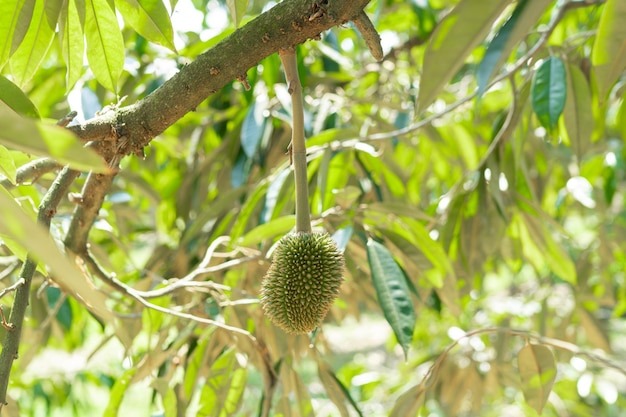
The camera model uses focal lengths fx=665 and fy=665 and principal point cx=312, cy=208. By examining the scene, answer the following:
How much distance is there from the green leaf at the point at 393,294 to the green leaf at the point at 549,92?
0.35 metres

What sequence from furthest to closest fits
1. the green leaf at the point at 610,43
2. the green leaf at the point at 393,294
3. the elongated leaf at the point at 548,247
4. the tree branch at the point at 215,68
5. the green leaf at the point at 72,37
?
the elongated leaf at the point at 548,247, the green leaf at the point at 393,294, the green leaf at the point at 72,37, the tree branch at the point at 215,68, the green leaf at the point at 610,43

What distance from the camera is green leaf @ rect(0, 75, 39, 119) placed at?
72 cm

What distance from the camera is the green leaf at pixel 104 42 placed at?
0.81 meters

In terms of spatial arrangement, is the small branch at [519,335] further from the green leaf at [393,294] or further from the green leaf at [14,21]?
the green leaf at [14,21]

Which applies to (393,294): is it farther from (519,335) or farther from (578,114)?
(578,114)

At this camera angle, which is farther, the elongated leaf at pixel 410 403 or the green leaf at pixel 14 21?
the elongated leaf at pixel 410 403

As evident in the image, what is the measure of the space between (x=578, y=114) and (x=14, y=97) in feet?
2.91

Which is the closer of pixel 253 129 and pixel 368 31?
pixel 368 31

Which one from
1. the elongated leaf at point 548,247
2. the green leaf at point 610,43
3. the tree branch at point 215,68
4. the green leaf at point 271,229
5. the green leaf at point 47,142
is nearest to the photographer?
the green leaf at point 47,142

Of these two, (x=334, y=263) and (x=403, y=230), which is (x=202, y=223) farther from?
(x=334, y=263)

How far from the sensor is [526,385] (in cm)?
112

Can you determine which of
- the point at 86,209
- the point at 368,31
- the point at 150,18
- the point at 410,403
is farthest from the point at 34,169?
the point at 410,403

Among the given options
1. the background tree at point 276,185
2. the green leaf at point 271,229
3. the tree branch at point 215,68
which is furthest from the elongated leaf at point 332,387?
the tree branch at point 215,68

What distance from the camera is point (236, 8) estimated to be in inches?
28.4
